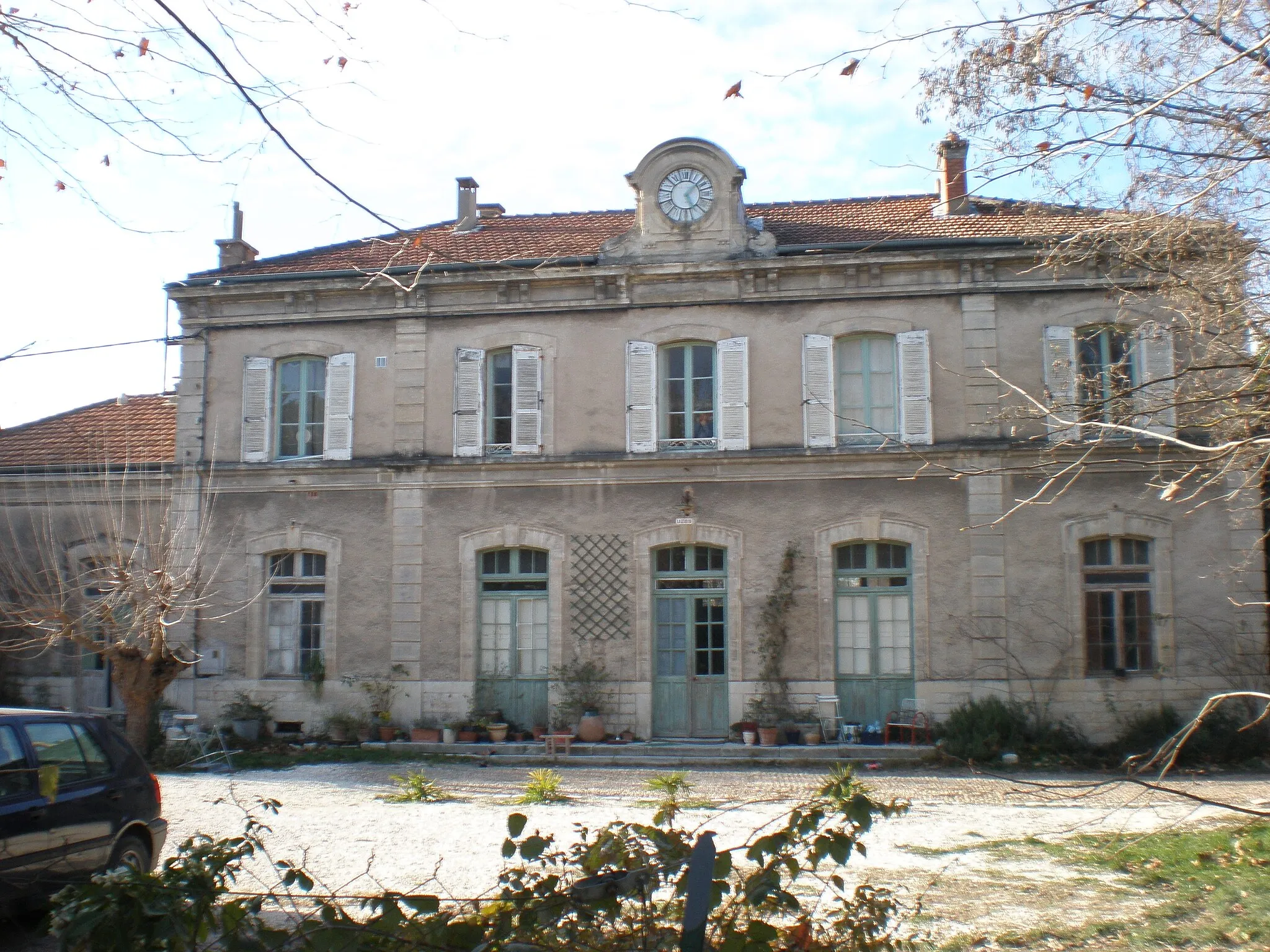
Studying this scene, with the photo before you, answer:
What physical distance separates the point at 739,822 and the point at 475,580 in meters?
6.71

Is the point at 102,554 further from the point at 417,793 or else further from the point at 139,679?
the point at 417,793

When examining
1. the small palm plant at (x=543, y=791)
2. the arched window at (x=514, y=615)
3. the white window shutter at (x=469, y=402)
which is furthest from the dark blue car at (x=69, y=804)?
the white window shutter at (x=469, y=402)

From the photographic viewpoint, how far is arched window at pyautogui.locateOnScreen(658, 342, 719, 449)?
15.0 metres

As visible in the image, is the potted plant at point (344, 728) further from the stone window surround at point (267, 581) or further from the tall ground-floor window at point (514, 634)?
the tall ground-floor window at point (514, 634)

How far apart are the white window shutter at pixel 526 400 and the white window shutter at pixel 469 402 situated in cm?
46

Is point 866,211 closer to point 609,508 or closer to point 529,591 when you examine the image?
point 609,508

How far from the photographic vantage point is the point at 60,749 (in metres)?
6.54

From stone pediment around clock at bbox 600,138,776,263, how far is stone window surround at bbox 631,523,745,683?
150 inches

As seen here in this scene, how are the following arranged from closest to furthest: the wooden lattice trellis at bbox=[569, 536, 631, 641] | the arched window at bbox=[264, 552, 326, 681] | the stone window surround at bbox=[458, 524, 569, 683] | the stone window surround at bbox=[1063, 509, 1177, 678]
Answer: the stone window surround at bbox=[1063, 509, 1177, 678] → the wooden lattice trellis at bbox=[569, 536, 631, 641] → the stone window surround at bbox=[458, 524, 569, 683] → the arched window at bbox=[264, 552, 326, 681]

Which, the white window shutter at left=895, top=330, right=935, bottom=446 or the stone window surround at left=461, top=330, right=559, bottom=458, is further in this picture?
the stone window surround at left=461, top=330, right=559, bottom=458

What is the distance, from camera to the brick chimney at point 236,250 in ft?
56.0

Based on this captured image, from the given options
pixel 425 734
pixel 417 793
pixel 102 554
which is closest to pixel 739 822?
pixel 417 793

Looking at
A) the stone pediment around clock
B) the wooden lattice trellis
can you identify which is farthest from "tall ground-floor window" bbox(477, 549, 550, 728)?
the stone pediment around clock

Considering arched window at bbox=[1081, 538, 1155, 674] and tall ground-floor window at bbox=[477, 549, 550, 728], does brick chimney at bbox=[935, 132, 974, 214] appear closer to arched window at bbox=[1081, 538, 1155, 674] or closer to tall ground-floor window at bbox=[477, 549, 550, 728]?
arched window at bbox=[1081, 538, 1155, 674]
